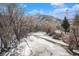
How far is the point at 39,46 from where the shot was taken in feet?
7.71

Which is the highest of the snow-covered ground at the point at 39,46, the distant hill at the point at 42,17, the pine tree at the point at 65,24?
the distant hill at the point at 42,17

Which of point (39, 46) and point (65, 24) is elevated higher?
point (65, 24)

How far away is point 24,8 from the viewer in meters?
2.34

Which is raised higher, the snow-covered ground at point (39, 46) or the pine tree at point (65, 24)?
the pine tree at point (65, 24)

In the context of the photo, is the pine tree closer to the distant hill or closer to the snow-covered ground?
the distant hill

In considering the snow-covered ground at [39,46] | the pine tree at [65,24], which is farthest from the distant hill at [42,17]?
the snow-covered ground at [39,46]

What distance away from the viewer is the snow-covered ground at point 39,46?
2346mm

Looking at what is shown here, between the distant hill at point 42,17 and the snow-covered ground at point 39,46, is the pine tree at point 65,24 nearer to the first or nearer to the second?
the distant hill at point 42,17

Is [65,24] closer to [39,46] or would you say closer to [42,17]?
[42,17]

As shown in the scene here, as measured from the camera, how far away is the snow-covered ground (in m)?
2.35

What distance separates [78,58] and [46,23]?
62 cm

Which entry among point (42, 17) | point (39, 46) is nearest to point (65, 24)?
point (42, 17)

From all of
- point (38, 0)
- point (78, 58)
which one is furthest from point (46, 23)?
point (78, 58)

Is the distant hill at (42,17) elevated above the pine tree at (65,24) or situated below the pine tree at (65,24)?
above
